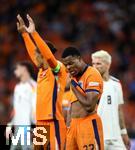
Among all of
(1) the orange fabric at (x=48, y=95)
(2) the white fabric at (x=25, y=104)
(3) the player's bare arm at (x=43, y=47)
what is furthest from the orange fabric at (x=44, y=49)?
(2) the white fabric at (x=25, y=104)

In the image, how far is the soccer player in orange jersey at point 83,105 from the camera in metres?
7.74

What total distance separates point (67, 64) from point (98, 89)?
1.47ft

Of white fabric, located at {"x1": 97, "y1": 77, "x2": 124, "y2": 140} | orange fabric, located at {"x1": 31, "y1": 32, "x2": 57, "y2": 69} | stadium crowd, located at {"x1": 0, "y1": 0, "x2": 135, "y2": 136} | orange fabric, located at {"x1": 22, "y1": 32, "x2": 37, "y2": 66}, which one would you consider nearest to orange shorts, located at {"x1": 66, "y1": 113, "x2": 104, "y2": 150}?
orange fabric, located at {"x1": 31, "y1": 32, "x2": 57, "y2": 69}

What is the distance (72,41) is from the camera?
18781mm

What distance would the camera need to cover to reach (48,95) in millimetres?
8789

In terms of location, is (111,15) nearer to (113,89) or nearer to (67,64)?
(113,89)

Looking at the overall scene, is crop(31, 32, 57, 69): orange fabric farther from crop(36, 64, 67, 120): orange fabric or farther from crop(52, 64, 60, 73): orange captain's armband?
crop(36, 64, 67, 120): orange fabric

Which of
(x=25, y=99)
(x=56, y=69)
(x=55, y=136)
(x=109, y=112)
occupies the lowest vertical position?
(x=55, y=136)

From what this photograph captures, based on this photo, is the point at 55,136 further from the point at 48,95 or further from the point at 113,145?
the point at 113,145

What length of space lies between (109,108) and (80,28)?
10.1m

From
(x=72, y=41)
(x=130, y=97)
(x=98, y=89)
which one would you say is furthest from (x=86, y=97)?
(x=72, y=41)

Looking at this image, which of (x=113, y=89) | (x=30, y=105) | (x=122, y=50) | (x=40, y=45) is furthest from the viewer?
(x=122, y=50)

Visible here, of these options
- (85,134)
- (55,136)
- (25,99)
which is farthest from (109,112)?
→ (25,99)

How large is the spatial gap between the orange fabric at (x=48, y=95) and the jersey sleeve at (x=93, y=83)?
1.06m
